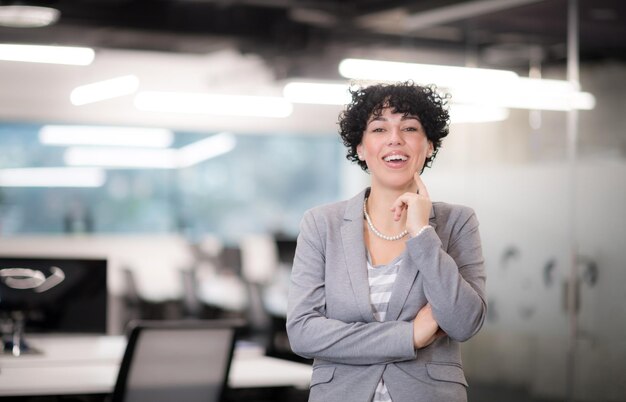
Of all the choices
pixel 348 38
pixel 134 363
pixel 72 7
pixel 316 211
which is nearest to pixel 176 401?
pixel 134 363

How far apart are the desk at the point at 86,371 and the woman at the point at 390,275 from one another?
5.81 feet

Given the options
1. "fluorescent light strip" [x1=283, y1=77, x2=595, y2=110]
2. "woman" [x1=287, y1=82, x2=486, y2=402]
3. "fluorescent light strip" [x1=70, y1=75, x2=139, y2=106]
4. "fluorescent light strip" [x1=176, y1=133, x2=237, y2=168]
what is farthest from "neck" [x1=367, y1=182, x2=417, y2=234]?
"fluorescent light strip" [x1=176, y1=133, x2=237, y2=168]

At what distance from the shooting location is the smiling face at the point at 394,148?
227 cm

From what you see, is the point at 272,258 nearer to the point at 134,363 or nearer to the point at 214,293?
the point at 214,293

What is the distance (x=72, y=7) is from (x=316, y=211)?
7.64m

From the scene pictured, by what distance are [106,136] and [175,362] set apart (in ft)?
26.4

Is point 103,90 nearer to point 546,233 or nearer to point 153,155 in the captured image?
point 153,155

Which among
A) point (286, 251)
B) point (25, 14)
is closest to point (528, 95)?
point (286, 251)

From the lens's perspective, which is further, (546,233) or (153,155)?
(153,155)

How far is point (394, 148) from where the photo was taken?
227 centimetres

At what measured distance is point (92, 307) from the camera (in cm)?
505

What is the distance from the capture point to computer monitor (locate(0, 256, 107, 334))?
4.90 m

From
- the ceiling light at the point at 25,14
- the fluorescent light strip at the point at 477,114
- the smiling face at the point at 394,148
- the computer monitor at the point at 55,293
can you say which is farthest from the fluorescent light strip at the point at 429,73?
the smiling face at the point at 394,148

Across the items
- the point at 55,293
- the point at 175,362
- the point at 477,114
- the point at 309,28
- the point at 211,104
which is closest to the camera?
the point at 175,362
